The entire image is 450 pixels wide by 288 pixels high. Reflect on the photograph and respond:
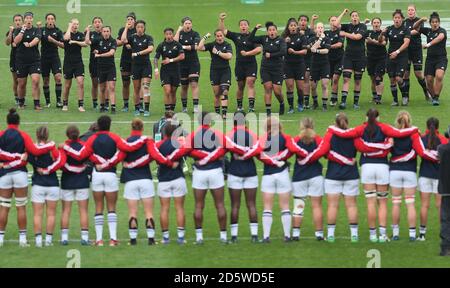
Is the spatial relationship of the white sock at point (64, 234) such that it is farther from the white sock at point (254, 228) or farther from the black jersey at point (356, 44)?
the black jersey at point (356, 44)

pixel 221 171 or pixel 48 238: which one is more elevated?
pixel 221 171

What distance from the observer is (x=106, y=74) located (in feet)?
96.9

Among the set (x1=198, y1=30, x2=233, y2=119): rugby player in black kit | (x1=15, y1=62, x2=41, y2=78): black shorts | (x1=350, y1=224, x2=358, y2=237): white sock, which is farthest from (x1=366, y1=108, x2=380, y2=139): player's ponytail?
(x1=15, y1=62, x2=41, y2=78): black shorts

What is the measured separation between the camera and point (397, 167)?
67.6 ft

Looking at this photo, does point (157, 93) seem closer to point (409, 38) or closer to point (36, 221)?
point (409, 38)

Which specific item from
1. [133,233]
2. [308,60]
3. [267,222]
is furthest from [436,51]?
[133,233]

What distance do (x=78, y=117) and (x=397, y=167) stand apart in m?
10.5

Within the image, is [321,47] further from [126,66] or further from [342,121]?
[342,121]

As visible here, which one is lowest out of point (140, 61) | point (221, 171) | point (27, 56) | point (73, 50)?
point (221, 171)

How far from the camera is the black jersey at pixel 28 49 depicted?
29.8m

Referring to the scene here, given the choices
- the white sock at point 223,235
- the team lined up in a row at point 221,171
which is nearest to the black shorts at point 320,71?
the team lined up in a row at point 221,171

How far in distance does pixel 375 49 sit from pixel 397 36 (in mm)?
654

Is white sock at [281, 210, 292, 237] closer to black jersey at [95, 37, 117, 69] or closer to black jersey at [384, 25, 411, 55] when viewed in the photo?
black jersey at [95, 37, 117, 69]

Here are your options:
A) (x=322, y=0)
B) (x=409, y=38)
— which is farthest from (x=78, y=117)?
(x=322, y=0)
